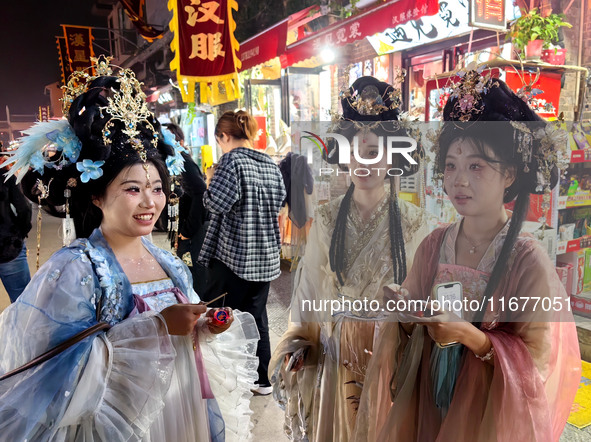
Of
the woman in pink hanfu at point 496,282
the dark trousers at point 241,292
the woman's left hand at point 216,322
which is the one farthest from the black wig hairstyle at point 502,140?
the dark trousers at point 241,292

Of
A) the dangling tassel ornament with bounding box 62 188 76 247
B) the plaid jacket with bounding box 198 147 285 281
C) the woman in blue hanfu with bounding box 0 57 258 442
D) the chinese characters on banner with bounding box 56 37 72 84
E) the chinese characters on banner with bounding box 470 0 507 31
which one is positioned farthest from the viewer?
the chinese characters on banner with bounding box 56 37 72 84

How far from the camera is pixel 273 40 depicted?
15.5ft

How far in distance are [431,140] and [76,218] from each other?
107cm

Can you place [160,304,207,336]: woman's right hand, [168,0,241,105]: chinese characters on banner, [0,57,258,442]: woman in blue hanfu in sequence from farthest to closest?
[168,0,241,105]: chinese characters on banner < [160,304,207,336]: woman's right hand < [0,57,258,442]: woman in blue hanfu

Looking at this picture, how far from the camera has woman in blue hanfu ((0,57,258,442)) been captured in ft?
3.53

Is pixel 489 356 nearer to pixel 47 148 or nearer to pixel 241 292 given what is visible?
pixel 47 148

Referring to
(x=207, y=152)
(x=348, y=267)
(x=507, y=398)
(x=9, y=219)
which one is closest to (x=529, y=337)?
(x=507, y=398)

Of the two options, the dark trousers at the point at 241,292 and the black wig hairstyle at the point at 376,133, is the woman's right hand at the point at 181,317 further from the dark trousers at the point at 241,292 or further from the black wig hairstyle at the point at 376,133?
the dark trousers at the point at 241,292

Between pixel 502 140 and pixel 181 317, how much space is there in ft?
2.93

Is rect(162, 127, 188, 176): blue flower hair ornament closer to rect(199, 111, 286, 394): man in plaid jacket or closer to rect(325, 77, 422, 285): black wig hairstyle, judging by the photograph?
rect(325, 77, 422, 285): black wig hairstyle

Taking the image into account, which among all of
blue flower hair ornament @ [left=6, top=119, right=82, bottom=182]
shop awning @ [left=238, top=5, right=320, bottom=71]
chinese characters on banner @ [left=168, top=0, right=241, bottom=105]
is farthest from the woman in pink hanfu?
shop awning @ [left=238, top=5, right=320, bottom=71]

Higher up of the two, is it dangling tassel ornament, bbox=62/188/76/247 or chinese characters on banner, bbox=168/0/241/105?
chinese characters on banner, bbox=168/0/241/105

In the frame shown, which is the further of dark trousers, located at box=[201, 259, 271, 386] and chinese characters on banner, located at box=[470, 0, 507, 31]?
chinese characters on banner, located at box=[470, 0, 507, 31]

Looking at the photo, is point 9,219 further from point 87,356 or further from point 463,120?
point 463,120
